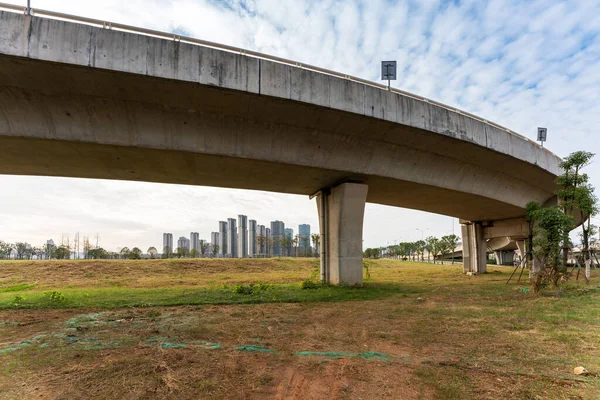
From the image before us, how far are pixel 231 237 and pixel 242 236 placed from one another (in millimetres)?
3809

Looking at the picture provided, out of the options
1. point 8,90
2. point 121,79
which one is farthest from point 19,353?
point 8,90

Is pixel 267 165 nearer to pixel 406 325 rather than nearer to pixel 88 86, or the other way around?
pixel 88 86

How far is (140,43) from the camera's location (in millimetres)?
9227


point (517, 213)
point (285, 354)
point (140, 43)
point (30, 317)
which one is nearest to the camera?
point (285, 354)

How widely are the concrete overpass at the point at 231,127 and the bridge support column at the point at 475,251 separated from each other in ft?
35.2

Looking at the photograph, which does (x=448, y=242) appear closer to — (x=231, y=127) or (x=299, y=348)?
(x=231, y=127)

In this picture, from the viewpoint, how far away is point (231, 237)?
4087 inches

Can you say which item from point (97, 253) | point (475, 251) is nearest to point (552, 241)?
point (475, 251)

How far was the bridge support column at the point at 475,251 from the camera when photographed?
2691 centimetres

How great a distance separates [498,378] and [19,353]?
24.3 feet

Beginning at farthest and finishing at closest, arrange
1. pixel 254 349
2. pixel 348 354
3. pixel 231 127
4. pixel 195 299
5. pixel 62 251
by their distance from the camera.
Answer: pixel 62 251 < pixel 231 127 < pixel 195 299 < pixel 254 349 < pixel 348 354

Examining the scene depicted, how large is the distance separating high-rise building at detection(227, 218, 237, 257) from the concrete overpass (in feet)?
295

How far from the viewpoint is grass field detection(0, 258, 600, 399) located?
3.93 metres

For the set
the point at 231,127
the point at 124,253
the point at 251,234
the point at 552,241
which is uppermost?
the point at 231,127
